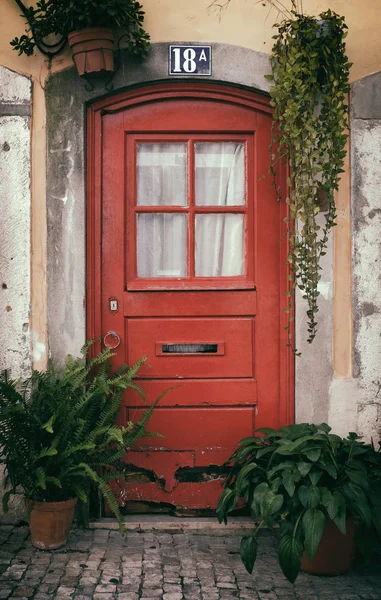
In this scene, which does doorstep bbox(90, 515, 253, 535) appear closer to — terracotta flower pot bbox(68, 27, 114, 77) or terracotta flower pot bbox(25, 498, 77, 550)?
terracotta flower pot bbox(25, 498, 77, 550)

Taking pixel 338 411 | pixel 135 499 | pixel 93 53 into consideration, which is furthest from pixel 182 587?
pixel 93 53

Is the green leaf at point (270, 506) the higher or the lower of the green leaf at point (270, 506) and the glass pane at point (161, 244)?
the lower

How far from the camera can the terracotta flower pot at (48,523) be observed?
4059 millimetres

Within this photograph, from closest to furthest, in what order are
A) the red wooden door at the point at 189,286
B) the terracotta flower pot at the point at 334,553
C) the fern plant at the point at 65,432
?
the terracotta flower pot at the point at 334,553
the fern plant at the point at 65,432
the red wooden door at the point at 189,286

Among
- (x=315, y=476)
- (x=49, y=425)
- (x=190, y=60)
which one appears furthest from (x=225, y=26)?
(x=315, y=476)

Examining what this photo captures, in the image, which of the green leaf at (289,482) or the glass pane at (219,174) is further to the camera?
the glass pane at (219,174)

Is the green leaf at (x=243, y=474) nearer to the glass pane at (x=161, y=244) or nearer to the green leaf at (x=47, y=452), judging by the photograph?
the green leaf at (x=47, y=452)

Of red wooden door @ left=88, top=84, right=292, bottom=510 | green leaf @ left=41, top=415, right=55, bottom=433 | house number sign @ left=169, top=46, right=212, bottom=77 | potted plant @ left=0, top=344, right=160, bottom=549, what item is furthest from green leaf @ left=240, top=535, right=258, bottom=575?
house number sign @ left=169, top=46, right=212, bottom=77

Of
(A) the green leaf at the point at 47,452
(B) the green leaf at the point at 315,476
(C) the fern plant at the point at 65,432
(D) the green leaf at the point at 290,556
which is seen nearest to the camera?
(D) the green leaf at the point at 290,556

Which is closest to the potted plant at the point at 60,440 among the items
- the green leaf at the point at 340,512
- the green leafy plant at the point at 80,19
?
the green leaf at the point at 340,512

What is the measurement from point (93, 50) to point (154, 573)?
305 centimetres

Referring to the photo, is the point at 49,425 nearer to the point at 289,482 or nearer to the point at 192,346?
the point at 192,346

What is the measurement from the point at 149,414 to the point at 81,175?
1.58 m

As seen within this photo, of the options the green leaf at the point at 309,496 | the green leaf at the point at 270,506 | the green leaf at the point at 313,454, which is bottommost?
the green leaf at the point at 270,506
